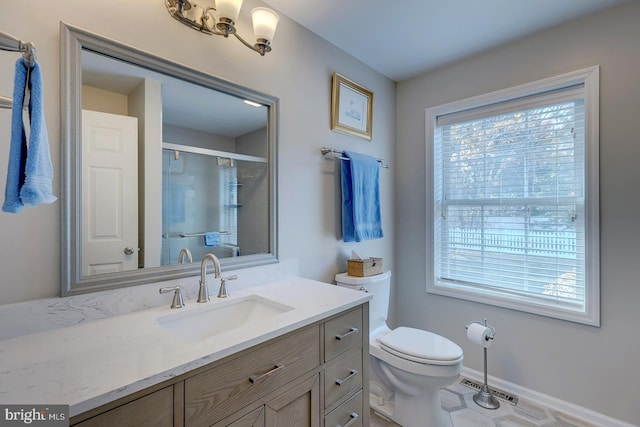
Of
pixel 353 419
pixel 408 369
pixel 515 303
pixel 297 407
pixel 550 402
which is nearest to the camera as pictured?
pixel 297 407

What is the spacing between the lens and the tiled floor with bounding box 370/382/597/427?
5.46 ft

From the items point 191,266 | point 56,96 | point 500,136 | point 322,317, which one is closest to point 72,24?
point 56,96

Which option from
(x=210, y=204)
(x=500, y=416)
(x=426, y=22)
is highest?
(x=426, y=22)

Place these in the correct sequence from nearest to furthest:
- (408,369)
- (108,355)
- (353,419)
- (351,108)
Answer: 1. (108,355)
2. (353,419)
3. (408,369)
4. (351,108)

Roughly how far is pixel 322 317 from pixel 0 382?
2.79ft

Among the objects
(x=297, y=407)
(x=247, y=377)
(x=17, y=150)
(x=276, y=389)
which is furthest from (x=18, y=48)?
(x=297, y=407)

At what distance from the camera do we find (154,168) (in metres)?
1.19

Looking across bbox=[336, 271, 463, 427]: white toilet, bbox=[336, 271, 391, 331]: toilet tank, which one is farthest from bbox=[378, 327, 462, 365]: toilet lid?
bbox=[336, 271, 391, 331]: toilet tank

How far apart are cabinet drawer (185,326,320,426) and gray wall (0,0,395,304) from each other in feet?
2.06

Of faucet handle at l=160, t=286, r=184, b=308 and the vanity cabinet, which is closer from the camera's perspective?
the vanity cabinet

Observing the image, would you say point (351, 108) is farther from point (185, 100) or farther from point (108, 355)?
point (108, 355)

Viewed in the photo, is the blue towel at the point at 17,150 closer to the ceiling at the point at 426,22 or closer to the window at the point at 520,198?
the ceiling at the point at 426,22

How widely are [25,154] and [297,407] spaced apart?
1.09 metres

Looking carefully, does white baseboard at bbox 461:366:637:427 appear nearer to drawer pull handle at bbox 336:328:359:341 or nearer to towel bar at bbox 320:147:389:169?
drawer pull handle at bbox 336:328:359:341
